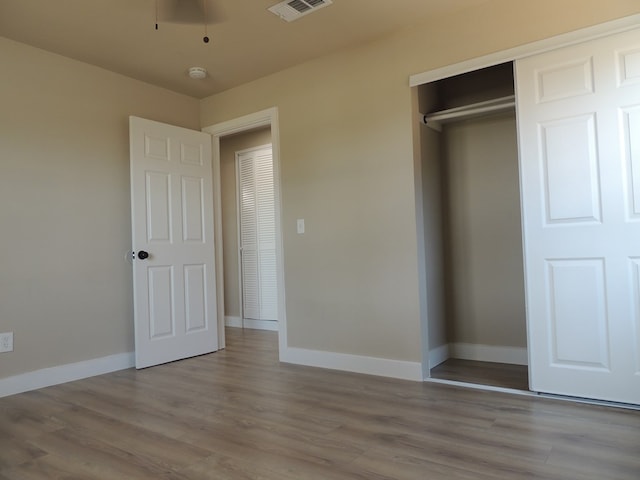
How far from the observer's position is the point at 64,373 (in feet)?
11.2

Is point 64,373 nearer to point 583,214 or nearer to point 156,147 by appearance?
point 156,147

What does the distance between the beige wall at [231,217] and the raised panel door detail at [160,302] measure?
1.95m

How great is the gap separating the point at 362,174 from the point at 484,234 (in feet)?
3.78

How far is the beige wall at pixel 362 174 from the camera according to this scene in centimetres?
307

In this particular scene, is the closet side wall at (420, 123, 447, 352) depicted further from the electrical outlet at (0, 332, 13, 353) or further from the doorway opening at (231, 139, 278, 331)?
the electrical outlet at (0, 332, 13, 353)

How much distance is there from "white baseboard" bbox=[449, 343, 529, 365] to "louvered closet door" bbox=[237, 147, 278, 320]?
8.04ft

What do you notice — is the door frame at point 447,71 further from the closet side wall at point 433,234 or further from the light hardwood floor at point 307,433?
the light hardwood floor at point 307,433

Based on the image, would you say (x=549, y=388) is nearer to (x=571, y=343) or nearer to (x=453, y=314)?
(x=571, y=343)

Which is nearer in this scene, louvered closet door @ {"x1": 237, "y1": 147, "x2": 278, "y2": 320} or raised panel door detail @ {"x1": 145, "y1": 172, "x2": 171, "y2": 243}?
raised panel door detail @ {"x1": 145, "y1": 172, "x2": 171, "y2": 243}

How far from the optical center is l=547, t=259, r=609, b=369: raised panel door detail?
2535 mm

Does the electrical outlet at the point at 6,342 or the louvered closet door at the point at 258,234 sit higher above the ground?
the louvered closet door at the point at 258,234

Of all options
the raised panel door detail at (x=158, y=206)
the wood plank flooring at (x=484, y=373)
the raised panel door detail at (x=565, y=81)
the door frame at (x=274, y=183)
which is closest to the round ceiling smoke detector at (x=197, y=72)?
the door frame at (x=274, y=183)

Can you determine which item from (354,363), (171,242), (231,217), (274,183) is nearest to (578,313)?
(354,363)

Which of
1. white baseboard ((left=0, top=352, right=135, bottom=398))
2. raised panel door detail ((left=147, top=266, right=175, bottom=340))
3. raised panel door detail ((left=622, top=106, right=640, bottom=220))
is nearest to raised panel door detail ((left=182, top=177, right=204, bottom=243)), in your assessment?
raised panel door detail ((left=147, top=266, right=175, bottom=340))
